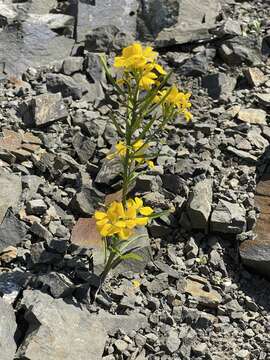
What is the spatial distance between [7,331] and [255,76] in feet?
11.0

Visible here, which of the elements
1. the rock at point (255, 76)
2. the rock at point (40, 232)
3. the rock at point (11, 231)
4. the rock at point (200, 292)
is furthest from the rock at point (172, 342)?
the rock at point (255, 76)

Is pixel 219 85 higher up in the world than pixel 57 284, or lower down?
higher up

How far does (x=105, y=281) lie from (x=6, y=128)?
1.65 metres

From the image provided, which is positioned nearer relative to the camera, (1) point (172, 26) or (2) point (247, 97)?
(2) point (247, 97)

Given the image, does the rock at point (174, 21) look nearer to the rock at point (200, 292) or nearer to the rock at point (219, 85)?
the rock at point (219, 85)

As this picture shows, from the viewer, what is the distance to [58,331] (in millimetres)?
3262

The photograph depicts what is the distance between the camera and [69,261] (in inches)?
147

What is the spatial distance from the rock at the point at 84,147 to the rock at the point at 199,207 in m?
0.89

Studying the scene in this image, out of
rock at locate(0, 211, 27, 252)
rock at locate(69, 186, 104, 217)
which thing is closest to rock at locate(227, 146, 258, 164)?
rock at locate(69, 186, 104, 217)

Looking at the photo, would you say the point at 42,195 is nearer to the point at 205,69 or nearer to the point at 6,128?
the point at 6,128

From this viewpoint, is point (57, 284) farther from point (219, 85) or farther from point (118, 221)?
point (219, 85)

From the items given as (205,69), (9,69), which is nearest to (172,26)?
(205,69)

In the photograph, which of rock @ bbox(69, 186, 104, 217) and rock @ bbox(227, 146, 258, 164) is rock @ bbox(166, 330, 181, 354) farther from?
rock @ bbox(227, 146, 258, 164)

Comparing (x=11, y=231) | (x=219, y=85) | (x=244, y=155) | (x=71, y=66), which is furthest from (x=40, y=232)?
(x=219, y=85)
